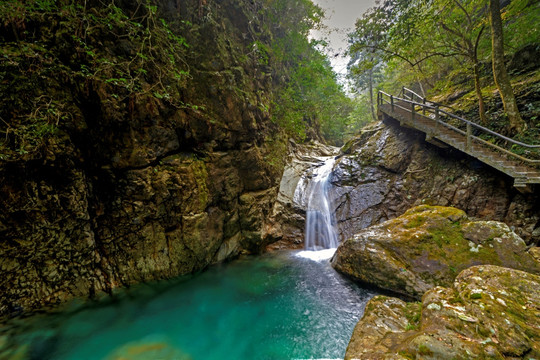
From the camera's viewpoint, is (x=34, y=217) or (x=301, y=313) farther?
(x=301, y=313)

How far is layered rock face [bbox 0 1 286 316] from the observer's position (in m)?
4.01

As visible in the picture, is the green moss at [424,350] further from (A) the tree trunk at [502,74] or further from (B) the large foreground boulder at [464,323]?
(A) the tree trunk at [502,74]

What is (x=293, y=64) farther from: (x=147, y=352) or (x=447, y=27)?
(x=147, y=352)

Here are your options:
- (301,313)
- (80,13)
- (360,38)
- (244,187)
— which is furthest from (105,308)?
(360,38)

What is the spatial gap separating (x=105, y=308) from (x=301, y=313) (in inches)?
177

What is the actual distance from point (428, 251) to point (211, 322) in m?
5.44

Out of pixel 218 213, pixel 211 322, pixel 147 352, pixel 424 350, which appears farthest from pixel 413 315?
pixel 218 213

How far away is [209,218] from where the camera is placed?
6766mm

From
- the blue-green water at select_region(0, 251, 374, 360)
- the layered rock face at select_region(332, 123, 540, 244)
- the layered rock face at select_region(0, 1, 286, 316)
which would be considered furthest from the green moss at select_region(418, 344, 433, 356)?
the layered rock face at select_region(332, 123, 540, 244)

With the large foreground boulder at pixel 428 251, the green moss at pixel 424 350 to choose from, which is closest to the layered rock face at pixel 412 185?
the large foreground boulder at pixel 428 251

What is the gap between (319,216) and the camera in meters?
9.38

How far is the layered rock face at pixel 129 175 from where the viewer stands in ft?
13.1

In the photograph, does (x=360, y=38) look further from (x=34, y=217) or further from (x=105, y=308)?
(x=105, y=308)

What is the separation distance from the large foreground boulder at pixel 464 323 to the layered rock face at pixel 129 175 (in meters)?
5.17
